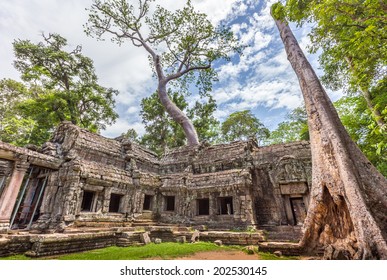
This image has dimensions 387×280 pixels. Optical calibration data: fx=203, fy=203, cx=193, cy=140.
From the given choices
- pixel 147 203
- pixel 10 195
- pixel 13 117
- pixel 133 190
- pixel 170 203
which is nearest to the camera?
pixel 10 195

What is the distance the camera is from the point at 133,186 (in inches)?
428

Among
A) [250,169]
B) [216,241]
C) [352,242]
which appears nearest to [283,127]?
[250,169]

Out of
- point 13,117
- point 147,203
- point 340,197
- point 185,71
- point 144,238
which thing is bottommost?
point 144,238

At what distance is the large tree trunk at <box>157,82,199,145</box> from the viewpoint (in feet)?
55.9

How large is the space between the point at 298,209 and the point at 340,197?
20.7 feet

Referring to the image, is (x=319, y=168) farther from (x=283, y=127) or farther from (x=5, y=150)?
(x=283, y=127)

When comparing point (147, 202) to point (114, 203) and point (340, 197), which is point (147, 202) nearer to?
point (114, 203)

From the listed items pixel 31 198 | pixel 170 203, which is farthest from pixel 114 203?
pixel 31 198

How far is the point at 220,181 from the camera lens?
10594 millimetres

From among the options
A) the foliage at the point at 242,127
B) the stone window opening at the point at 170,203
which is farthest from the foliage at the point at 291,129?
the stone window opening at the point at 170,203

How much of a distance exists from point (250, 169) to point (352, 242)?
7.01 metres

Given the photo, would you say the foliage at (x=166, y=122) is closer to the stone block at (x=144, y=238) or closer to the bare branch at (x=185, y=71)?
the bare branch at (x=185, y=71)

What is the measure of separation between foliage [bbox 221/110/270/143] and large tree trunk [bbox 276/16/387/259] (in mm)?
19402

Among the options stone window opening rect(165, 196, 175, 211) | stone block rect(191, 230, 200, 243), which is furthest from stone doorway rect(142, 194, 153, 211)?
stone block rect(191, 230, 200, 243)
